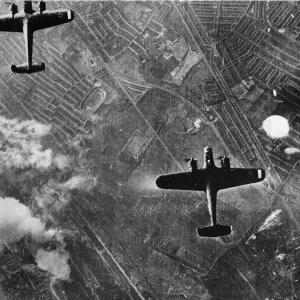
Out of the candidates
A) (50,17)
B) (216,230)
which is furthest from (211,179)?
(50,17)

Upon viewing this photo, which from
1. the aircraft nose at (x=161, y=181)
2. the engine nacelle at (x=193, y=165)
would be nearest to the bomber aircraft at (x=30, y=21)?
the aircraft nose at (x=161, y=181)

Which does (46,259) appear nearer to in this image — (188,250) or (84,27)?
(188,250)

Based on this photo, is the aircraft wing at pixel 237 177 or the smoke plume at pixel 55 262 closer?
the aircraft wing at pixel 237 177

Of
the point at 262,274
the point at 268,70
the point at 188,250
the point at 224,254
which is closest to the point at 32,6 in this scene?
the point at 268,70

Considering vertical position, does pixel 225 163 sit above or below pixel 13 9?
below

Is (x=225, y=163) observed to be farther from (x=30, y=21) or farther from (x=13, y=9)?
(x=13, y=9)

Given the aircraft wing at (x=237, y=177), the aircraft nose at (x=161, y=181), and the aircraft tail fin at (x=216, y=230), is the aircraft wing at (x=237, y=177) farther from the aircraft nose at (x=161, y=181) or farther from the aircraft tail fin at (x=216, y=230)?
the aircraft nose at (x=161, y=181)

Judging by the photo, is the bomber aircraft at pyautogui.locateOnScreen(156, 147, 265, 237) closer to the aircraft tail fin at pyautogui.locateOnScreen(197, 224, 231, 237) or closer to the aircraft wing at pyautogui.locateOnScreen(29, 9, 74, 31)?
the aircraft tail fin at pyautogui.locateOnScreen(197, 224, 231, 237)
